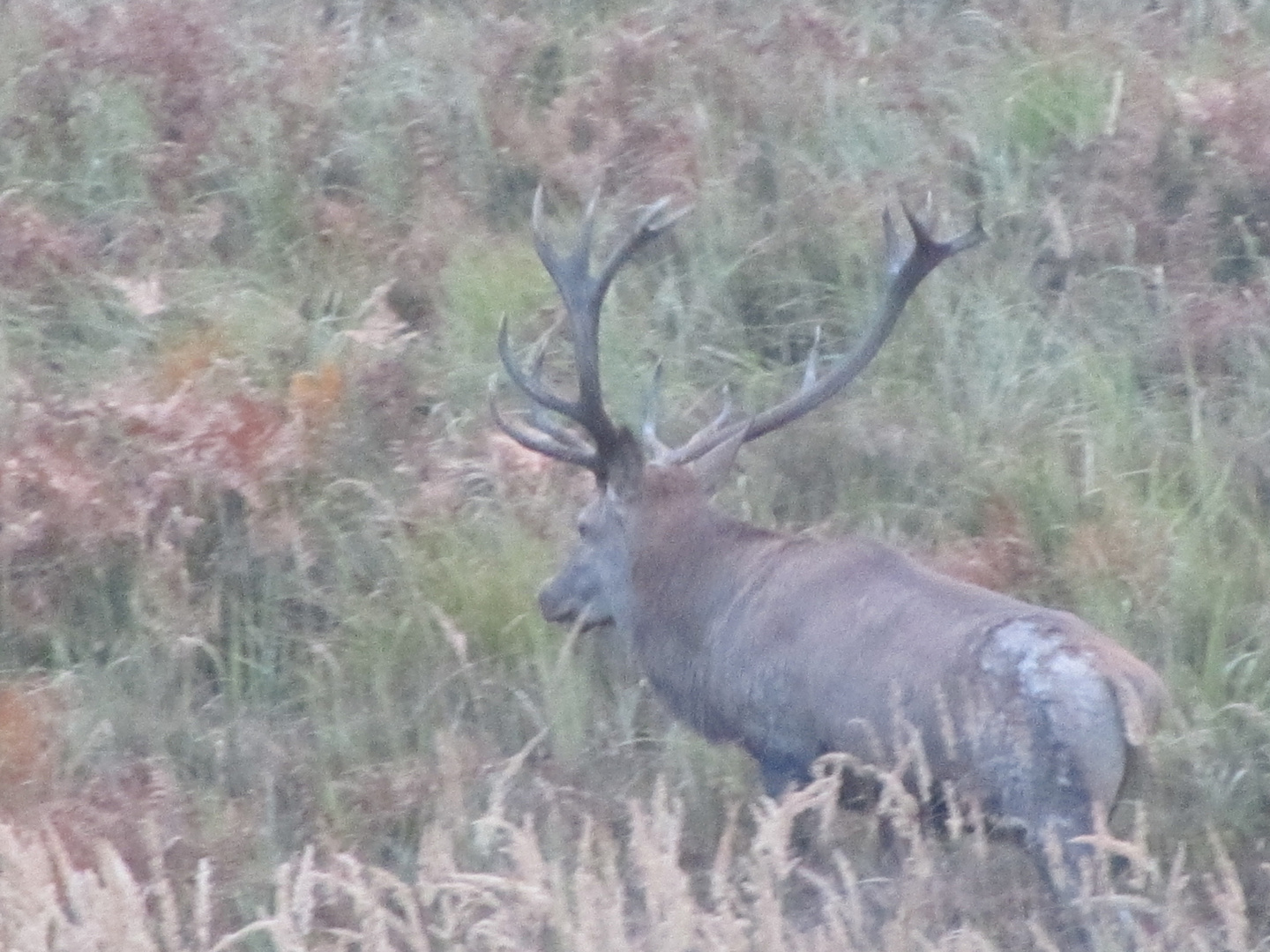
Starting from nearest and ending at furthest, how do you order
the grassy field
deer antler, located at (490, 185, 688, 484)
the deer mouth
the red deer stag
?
the red deer stag < the grassy field < deer antler, located at (490, 185, 688, 484) < the deer mouth

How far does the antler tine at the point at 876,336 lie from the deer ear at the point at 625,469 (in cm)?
21

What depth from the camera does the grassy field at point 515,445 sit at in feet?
17.2

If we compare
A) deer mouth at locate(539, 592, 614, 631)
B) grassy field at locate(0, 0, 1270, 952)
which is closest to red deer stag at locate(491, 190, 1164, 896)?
deer mouth at locate(539, 592, 614, 631)

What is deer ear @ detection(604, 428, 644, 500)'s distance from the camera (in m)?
5.97

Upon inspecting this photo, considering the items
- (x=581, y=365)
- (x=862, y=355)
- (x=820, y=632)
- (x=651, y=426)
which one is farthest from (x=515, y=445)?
(x=820, y=632)

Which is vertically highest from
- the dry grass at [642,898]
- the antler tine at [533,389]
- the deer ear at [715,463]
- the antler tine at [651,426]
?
the antler tine at [533,389]

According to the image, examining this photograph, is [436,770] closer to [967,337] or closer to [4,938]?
[4,938]

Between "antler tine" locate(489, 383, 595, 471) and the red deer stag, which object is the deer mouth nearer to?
the red deer stag

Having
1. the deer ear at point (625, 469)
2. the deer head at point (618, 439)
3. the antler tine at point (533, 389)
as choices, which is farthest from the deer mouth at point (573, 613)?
the antler tine at point (533, 389)

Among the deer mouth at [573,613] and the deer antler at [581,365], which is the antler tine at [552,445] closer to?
the deer antler at [581,365]

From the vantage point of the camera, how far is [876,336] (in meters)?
5.92

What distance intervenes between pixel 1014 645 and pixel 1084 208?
11.4 ft

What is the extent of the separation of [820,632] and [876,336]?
974mm

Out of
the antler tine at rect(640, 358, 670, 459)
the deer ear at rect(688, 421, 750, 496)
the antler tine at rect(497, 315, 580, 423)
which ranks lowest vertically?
the deer ear at rect(688, 421, 750, 496)
